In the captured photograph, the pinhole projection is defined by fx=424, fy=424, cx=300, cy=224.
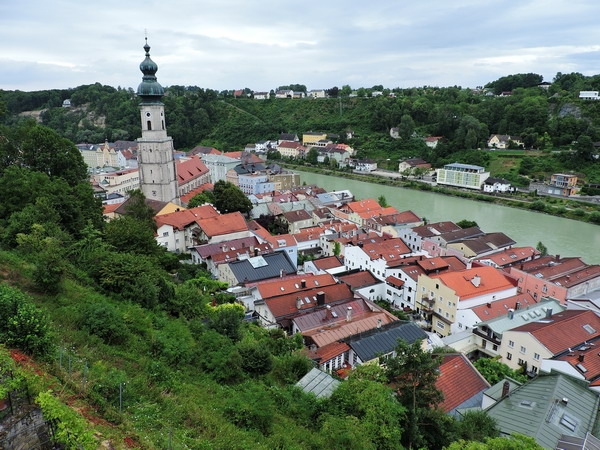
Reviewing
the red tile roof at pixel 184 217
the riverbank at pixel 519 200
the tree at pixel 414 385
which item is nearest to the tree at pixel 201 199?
the red tile roof at pixel 184 217

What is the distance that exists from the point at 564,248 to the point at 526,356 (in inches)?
664

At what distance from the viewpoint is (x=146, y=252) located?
1383 cm

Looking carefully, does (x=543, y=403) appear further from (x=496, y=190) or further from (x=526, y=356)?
(x=496, y=190)

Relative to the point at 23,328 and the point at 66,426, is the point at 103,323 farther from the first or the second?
the point at 66,426

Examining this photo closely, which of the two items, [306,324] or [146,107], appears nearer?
[306,324]

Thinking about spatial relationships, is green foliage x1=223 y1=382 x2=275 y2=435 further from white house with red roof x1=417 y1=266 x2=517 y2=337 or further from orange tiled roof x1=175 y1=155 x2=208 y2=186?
orange tiled roof x1=175 y1=155 x2=208 y2=186

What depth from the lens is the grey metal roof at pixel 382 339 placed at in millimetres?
12180

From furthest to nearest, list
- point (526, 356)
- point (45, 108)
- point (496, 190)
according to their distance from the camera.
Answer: point (45, 108) → point (496, 190) → point (526, 356)

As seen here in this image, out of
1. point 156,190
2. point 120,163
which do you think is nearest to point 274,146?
point 120,163

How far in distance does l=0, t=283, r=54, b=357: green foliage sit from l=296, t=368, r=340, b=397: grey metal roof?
491 centimetres

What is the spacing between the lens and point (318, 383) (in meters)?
9.03

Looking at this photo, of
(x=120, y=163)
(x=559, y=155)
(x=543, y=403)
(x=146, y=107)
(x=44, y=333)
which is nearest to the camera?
(x=44, y=333)

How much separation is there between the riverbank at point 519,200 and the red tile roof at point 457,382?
2790 cm

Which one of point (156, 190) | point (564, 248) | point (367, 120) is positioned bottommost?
point (564, 248)
